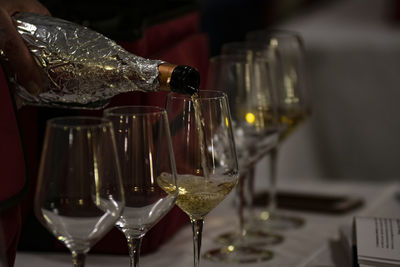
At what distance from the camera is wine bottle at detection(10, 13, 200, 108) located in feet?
2.28

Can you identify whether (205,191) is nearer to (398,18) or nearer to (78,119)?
(78,119)

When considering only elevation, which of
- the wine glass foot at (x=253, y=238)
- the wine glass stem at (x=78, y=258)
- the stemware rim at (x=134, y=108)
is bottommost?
the wine glass foot at (x=253, y=238)

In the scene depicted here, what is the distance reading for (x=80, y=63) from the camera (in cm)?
71

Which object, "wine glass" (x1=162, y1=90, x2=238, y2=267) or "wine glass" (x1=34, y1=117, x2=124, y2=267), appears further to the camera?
"wine glass" (x1=162, y1=90, x2=238, y2=267)

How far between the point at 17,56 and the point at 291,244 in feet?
1.53

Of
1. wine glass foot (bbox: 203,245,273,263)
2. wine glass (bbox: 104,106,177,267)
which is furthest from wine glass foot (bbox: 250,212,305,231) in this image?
wine glass (bbox: 104,106,177,267)

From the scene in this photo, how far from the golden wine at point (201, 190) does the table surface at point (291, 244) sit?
0.19 m

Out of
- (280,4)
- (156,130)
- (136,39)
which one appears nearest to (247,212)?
(136,39)

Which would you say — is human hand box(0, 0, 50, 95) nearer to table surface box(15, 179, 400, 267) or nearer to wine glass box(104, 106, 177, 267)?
wine glass box(104, 106, 177, 267)

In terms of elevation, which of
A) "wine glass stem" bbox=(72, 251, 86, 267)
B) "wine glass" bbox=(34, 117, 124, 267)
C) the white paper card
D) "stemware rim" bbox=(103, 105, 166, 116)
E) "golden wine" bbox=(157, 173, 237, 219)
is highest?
"stemware rim" bbox=(103, 105, 166, 116)

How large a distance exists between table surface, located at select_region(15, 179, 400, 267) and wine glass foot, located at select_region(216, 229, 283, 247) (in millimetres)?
13

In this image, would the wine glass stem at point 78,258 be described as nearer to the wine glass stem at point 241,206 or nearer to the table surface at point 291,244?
the table surface at point 291,244

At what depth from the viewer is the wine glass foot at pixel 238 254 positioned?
2.90 feet

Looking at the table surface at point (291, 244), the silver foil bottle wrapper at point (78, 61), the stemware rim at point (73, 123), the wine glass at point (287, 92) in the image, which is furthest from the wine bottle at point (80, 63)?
the wine glass at point (287, 92)
